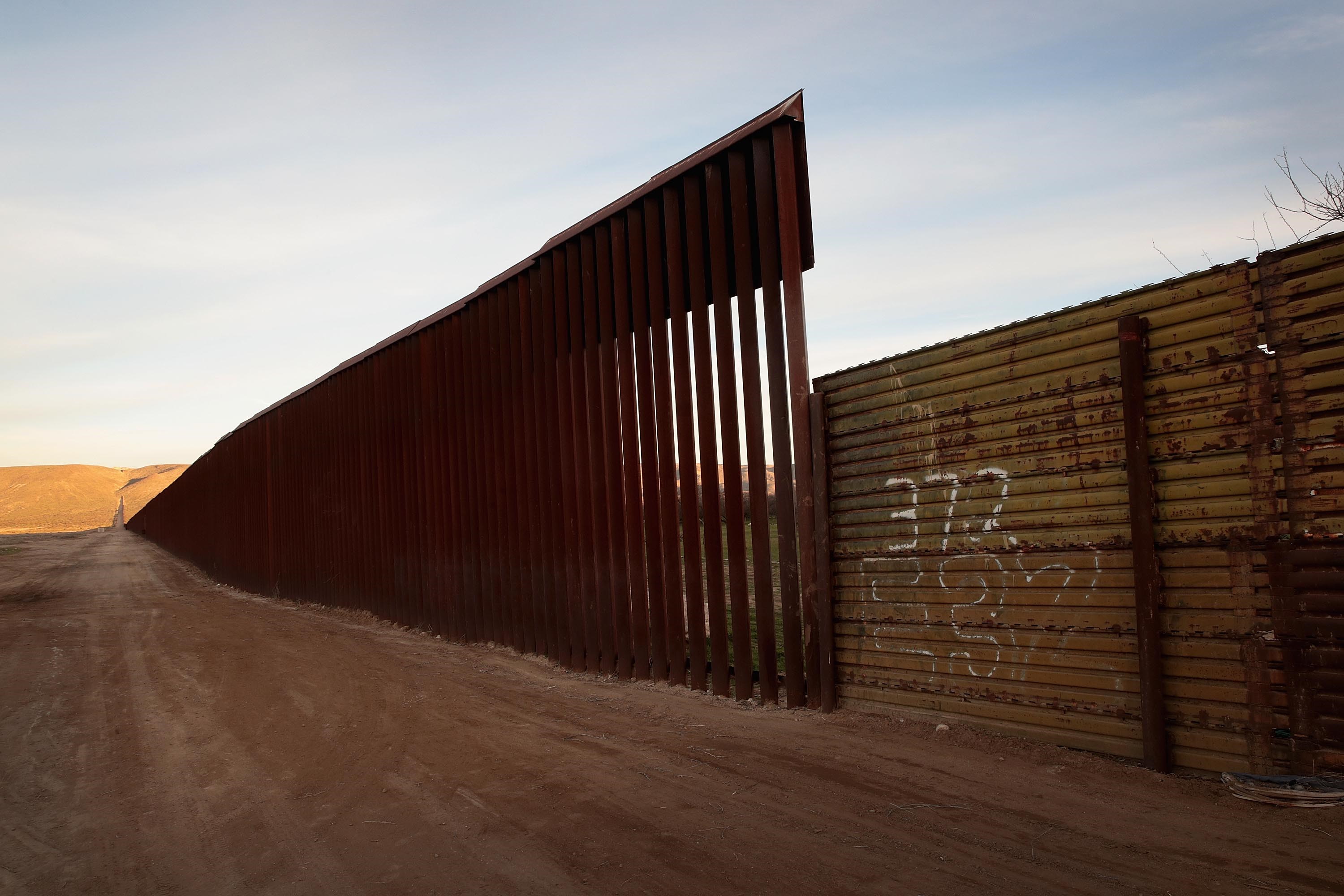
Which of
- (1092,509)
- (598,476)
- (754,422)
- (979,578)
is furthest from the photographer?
(598,476)

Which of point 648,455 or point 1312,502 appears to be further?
point 648,455

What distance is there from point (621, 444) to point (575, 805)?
4402 mm

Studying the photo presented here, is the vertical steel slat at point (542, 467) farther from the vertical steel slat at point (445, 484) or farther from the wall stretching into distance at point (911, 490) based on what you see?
the vertical steel slat at point (445, 484)

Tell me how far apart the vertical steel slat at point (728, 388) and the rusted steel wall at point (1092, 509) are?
96 centimetres

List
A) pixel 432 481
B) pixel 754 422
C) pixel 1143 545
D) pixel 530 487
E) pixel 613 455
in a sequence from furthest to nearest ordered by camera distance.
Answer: pixel 432 481, pixel 530 487, pixel 613 455, pixel 754 422, pixel 1143 545

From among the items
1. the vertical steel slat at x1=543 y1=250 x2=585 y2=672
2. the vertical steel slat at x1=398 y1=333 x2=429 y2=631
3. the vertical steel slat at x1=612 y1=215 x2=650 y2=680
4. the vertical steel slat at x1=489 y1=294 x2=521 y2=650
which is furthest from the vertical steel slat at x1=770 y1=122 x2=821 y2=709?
the vertical steel slat at x1=398 y1=333 x2=429 y2=631

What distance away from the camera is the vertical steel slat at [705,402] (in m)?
7.11

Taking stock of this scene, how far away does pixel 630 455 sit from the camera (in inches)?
320

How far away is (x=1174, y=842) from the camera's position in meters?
3.42

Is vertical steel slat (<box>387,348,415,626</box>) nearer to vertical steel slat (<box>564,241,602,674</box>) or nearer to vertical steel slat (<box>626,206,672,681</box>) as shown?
vertical steel slat (<box>564,241,602,674</box>)

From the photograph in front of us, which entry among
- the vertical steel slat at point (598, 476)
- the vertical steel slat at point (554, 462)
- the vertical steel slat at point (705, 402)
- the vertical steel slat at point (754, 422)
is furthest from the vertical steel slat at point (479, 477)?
the vertical steel slat at point (754, 422)

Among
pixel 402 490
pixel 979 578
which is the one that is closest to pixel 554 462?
pixel 402 490

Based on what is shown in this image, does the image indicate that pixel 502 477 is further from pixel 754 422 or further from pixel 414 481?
pixel 754 422

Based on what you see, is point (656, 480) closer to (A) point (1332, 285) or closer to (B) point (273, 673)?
(B) point (273, 673)
